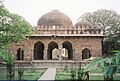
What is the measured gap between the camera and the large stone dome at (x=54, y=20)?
90.3ft

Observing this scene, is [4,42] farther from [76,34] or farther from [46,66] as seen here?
[76,34]

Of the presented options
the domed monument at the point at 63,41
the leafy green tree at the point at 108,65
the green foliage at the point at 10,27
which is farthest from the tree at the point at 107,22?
the leafy green tree at the point at 108,65

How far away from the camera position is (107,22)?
3219 centimetres

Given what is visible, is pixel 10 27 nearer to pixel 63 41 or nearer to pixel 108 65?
pixel 63 41

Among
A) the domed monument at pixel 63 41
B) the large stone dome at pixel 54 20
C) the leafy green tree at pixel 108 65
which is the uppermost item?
the large stone dome at pixel 54 20

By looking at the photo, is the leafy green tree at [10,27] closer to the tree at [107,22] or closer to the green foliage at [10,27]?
the green foliage at [10,27]

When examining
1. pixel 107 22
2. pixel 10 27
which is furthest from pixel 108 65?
pixel 107 22

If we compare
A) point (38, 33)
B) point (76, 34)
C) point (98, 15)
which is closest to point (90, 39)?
point (76, 34)

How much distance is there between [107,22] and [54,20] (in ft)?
27.2

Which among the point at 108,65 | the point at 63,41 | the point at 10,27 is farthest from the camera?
the point at 63,41

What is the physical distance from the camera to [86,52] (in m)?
30.8

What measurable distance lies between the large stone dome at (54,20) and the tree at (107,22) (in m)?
5.28

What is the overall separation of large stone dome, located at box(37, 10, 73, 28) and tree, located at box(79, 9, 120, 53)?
5.28 meters

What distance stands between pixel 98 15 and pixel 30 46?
12690 mm
